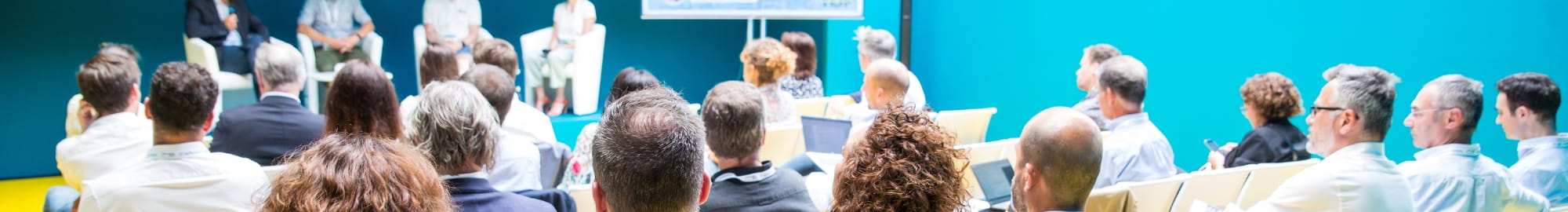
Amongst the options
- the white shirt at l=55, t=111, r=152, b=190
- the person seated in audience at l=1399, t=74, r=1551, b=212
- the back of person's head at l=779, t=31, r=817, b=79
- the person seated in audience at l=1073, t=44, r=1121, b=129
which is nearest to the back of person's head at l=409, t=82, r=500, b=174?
the white shirt at l=55, t=111, r=152, b=190

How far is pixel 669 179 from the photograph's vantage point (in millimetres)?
1376

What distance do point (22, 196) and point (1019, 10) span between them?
6.11 meters

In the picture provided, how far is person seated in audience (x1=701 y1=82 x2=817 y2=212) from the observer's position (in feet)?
7.02

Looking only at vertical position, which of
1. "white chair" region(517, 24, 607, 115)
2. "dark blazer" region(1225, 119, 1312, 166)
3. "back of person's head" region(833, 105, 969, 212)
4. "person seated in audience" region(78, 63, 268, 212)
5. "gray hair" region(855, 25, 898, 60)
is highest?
"back of person's head" region(833, 105, 969, 212)

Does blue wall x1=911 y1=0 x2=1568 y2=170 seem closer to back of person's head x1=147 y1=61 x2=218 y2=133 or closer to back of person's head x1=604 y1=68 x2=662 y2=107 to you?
back of person's head x1=604 y1=68 x2=662 y2=107

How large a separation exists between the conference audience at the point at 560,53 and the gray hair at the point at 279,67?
392cm

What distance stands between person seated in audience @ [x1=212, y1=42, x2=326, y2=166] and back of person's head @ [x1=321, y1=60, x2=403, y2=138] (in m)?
0.29

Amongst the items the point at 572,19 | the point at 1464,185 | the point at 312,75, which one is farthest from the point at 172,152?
the point at 572,19

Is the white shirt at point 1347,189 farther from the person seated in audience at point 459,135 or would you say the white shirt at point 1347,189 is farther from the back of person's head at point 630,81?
the back of person's head at point 630,81

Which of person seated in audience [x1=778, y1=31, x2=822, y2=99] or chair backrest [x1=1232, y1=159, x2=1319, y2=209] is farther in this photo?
person seated in audience [x1=778, y1=31, x2=822, y2=99]

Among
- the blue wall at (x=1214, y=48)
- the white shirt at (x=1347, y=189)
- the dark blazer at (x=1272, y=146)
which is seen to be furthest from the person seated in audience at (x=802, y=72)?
the white shirt at (x=1347, y=189)

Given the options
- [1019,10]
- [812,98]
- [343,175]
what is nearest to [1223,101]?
[1019,10]

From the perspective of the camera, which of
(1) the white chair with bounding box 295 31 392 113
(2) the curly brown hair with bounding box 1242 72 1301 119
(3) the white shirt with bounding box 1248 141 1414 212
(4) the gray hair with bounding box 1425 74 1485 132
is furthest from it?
(1) the white chair with bounding box 295 31 392 113

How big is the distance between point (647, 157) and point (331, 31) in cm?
632
